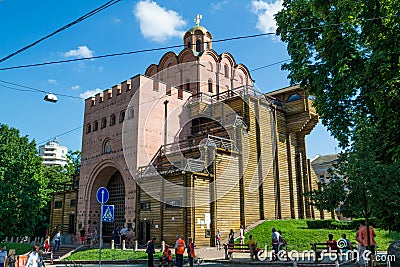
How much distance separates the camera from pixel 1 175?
30.0 m

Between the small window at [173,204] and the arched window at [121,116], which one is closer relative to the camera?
the small window at [173,204]

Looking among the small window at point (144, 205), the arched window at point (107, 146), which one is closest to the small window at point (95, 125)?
the arched window at point (107, 146)

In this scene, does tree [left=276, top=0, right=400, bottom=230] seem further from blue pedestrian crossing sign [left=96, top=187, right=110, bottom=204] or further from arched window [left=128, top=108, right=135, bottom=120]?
arched window [left=128, top=108, right=135, bottom=120]

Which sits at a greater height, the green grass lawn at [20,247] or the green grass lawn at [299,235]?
the green grass lawn at [299,235]

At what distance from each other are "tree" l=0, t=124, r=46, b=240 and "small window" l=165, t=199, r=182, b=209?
54.3 feet

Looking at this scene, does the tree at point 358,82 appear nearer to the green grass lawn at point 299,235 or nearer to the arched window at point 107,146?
the green grass lawn at point 299,235

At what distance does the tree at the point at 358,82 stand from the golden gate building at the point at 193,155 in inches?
354

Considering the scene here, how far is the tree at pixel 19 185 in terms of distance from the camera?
30281 millimetres

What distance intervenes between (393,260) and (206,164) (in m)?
12.6

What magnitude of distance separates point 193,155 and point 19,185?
1781cm

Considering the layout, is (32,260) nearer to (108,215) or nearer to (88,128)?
(108,215)

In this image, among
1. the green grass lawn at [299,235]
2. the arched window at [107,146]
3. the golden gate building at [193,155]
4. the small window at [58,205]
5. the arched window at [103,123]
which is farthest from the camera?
the small window at [58,205]

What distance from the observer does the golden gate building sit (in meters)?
21.2

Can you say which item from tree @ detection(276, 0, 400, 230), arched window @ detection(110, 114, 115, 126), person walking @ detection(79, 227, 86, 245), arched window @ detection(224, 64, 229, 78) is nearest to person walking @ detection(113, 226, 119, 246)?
person walking @ detection(79, 227, 86, 245)
